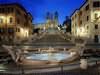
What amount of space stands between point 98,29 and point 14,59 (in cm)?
4777

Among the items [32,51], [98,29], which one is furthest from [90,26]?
[32,51]

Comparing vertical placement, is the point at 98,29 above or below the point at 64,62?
above

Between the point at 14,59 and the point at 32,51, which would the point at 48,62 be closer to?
the point at 14,59

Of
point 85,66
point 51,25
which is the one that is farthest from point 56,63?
point 51,25

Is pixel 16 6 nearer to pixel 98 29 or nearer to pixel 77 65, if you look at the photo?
pixel 98 29

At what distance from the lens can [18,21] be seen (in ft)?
272

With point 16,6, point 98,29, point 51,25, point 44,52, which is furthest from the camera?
point 51,25

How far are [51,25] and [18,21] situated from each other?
43.1m

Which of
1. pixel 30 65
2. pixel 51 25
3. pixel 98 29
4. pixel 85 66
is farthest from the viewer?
pixel 51 25

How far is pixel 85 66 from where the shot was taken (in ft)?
72.3

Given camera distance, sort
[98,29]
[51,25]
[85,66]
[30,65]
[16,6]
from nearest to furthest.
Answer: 1. [85,66]
2. [30,65]
3. [98,29]
4. [16,6]
5. [51,25]

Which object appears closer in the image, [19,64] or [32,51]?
[19,64]

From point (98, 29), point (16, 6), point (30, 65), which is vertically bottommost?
point (30, 65)

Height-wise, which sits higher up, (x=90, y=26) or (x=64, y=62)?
(x=90, y=26)
